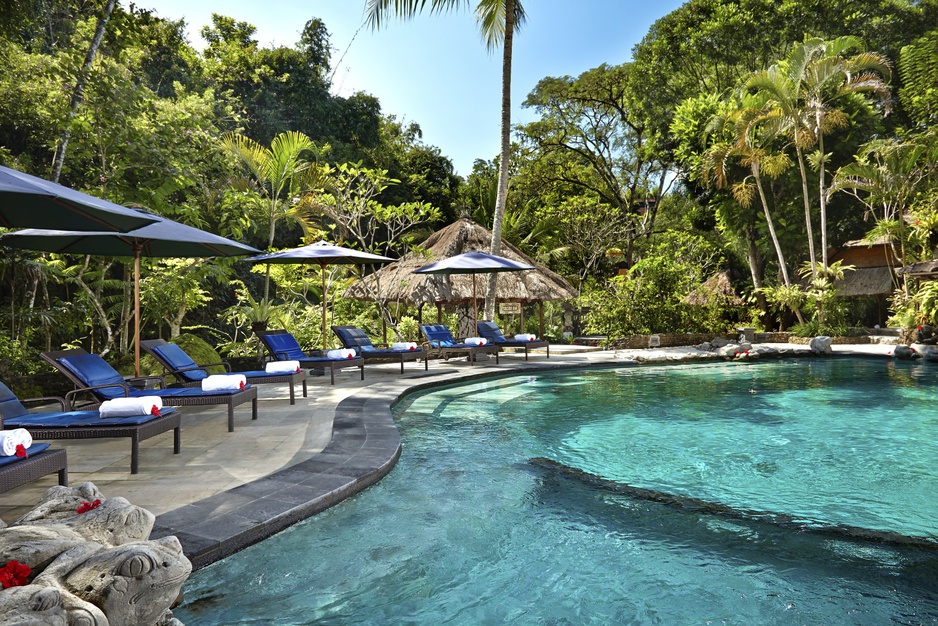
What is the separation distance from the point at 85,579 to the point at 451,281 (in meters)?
13.6

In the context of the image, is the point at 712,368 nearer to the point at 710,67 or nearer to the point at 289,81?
the point at 710,67

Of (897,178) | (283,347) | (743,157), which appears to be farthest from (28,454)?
(897,178)

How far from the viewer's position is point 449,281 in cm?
1547

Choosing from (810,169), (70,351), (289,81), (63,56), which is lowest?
(70,351)

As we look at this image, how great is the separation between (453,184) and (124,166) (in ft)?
55.9

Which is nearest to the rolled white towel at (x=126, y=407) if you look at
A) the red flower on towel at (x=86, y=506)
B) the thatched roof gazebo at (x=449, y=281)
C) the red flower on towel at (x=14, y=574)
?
the red flower on towel at (x=86, y=506)

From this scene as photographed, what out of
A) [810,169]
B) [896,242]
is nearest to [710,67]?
[810,169]

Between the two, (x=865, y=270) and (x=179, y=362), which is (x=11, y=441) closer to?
(x=179, y=362)

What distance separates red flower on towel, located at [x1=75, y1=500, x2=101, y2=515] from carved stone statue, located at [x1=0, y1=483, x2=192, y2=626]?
0.26m

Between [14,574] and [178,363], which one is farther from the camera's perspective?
[178,363]

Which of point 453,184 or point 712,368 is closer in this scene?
point 712,368

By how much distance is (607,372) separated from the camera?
12.2 meters

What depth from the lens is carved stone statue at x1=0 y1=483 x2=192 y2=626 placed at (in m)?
1.87

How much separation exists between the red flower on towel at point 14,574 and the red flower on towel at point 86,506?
26.9 inches
